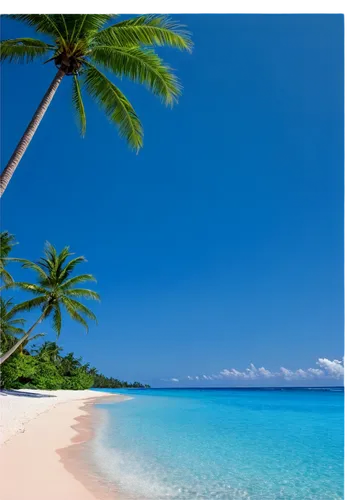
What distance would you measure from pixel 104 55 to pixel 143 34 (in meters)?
0.65

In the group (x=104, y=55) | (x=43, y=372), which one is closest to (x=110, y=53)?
(x=104, y=55)

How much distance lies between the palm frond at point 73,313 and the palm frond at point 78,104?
34.0 feet

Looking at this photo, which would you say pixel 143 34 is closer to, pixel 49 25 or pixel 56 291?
pixel 49 25

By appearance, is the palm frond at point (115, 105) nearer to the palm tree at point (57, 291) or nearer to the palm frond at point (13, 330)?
the palm tree at point (57, 291)

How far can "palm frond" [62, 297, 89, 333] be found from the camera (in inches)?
610

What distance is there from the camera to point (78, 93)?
618 cm

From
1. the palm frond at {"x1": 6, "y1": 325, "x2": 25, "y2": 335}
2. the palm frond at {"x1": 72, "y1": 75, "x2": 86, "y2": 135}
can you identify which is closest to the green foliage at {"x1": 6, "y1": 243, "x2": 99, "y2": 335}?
the palm frond at {"x1": 6, "y1": 325, "x2": 25, "y2": 335}

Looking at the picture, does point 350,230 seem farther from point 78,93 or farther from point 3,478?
point 78,93

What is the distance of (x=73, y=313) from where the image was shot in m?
15.8

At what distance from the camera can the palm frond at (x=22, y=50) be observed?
543cm

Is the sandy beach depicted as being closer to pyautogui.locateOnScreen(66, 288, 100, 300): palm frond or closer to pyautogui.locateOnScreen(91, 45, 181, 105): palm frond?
pyautogui.locateOnScreen(91, 45, 181, 105): palm frond

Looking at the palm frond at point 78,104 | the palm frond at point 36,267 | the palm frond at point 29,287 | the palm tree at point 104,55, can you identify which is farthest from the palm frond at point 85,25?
the palm frond at point 29,287

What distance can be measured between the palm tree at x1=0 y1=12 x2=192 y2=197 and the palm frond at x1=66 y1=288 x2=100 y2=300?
10.1 m
